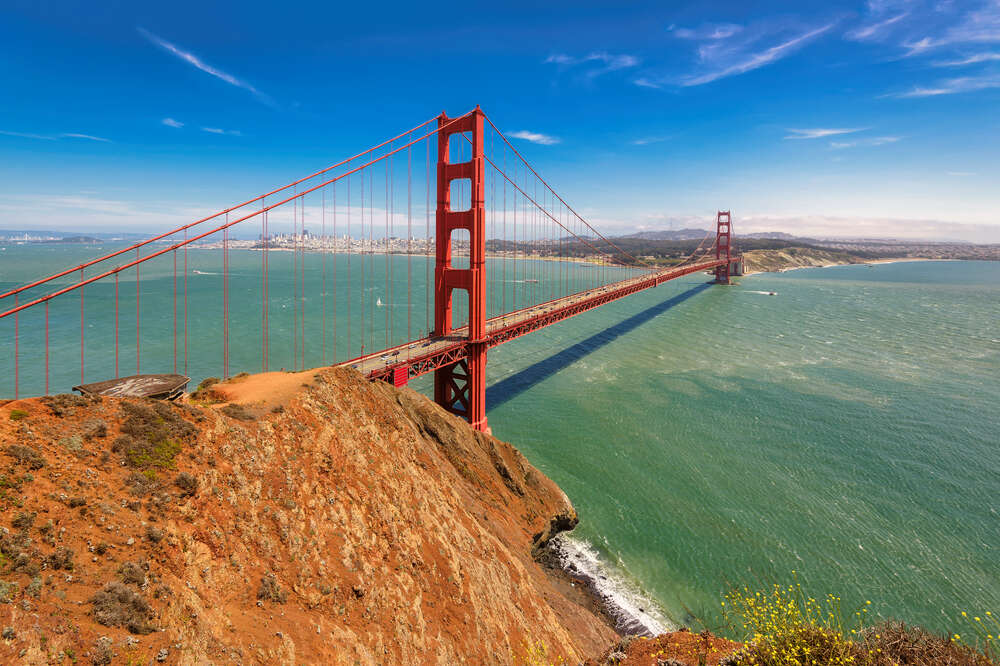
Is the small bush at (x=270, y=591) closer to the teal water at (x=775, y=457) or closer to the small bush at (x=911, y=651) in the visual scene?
the small bush at (x=911, y=651)

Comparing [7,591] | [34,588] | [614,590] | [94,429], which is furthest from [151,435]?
[614,590]

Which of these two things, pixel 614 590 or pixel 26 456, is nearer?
pixel 26 456

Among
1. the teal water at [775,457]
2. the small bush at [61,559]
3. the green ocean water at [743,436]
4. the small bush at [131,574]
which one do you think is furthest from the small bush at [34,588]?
the teal water at [775,457]

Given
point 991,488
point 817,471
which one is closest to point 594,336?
point 817,471

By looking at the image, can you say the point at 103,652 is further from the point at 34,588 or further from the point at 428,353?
the point at 428,353

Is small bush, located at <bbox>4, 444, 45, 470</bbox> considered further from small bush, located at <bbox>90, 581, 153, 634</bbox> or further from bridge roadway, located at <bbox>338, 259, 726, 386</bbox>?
bridge roadway, located at <bbox>338, 259, 726, 386</bbox>

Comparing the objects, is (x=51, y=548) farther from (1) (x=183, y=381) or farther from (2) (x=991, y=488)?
(2) (x=991, y=488)

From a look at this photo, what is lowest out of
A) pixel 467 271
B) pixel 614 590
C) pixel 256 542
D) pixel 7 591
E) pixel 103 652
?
pixel 614 590
